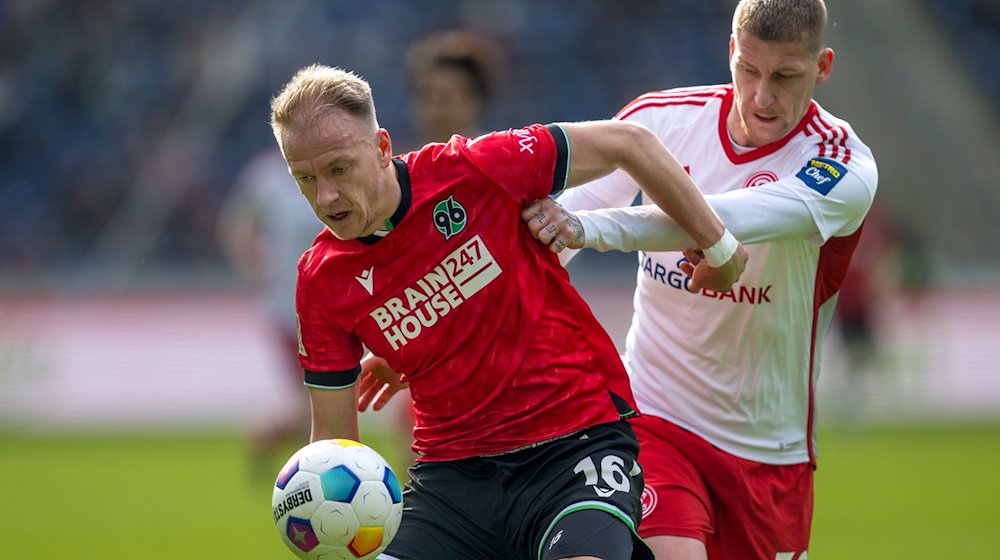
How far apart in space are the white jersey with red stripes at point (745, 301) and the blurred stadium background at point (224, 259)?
13.9 feet

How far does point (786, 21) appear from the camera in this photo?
4.72m

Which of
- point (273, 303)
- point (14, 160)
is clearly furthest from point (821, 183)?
point (14, 160)

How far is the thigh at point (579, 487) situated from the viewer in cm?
431

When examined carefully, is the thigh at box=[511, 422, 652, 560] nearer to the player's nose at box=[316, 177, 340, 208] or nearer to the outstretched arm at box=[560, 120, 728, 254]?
the outstretched arm at box=[560, 120, 728, 254]

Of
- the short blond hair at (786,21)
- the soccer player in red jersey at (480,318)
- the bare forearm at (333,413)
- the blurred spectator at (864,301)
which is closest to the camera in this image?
the soccer player in red jersey at (480,318)

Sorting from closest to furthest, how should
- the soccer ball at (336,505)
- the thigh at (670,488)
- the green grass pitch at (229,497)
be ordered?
1. the soccer ball at (336,505)
2. the thigh at (670,488)
3. the green grass pitch at (229,497)

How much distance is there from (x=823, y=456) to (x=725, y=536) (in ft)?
29.2

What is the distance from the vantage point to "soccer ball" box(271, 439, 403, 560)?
4203 mm

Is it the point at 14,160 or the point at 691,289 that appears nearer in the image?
the point at 691,289

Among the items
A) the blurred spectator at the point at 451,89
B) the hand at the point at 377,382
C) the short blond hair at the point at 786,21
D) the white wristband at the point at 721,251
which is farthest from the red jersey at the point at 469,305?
the blurred spectator at the point at 451,89

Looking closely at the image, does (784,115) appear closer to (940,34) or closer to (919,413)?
(919,413)

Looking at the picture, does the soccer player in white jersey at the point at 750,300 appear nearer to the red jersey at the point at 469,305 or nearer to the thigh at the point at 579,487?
the red jersey at the point at 469,305

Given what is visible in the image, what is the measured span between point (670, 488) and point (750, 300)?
74cm

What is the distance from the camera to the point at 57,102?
20312 millimetres
